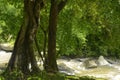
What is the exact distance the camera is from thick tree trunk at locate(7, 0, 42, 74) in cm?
1274

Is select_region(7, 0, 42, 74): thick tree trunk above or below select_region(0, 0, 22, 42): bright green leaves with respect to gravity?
below

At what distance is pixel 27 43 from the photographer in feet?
42.7

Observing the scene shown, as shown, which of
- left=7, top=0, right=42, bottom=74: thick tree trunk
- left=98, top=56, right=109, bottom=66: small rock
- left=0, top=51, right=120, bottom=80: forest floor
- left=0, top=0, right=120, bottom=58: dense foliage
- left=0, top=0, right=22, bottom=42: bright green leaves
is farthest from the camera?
left=98, top=56, right=109, bottom=66: small rock

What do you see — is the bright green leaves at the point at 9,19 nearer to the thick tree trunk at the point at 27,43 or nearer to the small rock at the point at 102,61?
the thick tree trunk at the point at 27,43

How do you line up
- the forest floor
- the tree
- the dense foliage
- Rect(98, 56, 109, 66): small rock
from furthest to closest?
Rect(98, 56, 109, 66): small rock, the forest floor, the dense foliage, the tree

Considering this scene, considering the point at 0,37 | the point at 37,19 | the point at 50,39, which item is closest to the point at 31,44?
the point at 37,19

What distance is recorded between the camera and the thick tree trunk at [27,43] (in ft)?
41.8

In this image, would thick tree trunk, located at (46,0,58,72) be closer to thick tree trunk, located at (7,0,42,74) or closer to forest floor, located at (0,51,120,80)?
thick tree trunk, located at (7,0,42,74)

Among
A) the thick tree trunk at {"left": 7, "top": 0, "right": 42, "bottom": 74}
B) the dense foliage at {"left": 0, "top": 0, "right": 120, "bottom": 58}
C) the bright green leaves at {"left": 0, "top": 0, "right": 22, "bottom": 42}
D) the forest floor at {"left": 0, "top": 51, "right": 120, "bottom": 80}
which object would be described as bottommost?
the forest floor at {"left": 0, "top": 51, "right": 120, "bottom": 80}

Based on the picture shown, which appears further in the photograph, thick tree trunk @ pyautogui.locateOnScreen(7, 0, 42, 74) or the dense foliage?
the dense foliage

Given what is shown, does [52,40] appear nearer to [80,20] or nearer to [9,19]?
[80,20]

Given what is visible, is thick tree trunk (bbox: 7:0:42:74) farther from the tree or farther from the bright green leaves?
the bright green leaves

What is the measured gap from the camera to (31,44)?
42.6 feet

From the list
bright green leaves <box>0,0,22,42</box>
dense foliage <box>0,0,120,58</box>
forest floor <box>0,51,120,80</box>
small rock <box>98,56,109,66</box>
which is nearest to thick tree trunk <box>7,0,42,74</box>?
dense foliage <box>0,0,120,58</box>
